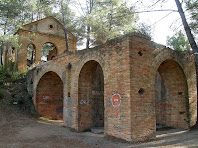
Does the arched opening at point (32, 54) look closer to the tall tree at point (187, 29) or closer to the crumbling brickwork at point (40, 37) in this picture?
the crumbling brickwork at point (40, 37)

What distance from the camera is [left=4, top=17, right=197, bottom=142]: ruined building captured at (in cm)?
648

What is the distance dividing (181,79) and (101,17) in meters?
9.65

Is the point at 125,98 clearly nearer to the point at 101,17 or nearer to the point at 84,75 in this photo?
the point at 84,75

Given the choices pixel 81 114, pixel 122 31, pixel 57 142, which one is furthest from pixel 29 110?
pixel 122 31

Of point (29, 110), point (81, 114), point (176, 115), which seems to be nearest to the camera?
point (81, 114)

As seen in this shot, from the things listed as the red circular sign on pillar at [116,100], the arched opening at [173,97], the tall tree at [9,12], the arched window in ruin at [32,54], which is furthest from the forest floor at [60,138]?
the arched window in ruin at [32,54]

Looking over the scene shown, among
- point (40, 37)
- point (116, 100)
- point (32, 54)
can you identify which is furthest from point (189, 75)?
point (32, 54)

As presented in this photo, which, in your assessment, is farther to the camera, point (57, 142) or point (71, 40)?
point (71, 40)

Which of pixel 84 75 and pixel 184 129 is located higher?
pixel 84 75

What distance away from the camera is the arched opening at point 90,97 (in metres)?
8.66

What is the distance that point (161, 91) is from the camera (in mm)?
9875

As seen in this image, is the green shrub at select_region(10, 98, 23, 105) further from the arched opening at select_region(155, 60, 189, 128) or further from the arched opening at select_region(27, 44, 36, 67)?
the arched opening at select_region(155, 60, 189, 128)

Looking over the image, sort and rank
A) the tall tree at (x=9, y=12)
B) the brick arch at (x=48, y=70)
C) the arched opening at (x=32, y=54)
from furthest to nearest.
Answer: the arched opening at (x=32, y=54)
the tall tree at (x=9, y=12)
the brick arch at (x=48, y=70)

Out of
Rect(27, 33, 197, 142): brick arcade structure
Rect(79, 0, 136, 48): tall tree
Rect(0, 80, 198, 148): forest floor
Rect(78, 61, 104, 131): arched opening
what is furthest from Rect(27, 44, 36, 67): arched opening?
Rect(78, 61, 104, 131): arched opening
